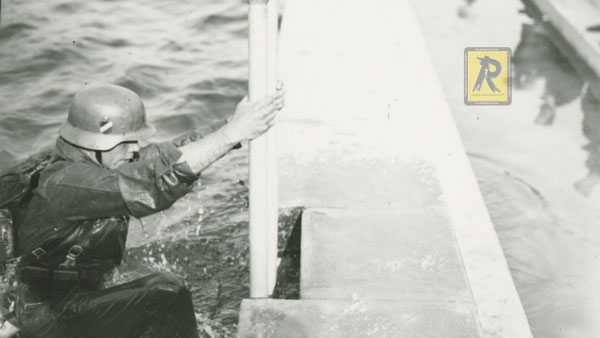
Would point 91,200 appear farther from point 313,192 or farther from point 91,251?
point 313,192

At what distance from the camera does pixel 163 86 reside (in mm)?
9617

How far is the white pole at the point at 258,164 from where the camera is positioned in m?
3.07

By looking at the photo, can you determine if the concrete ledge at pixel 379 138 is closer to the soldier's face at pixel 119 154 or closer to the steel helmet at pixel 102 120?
the soldier's face at pixel 119 154

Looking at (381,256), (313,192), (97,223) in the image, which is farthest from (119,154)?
(381,256)

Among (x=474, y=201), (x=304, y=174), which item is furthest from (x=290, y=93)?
(x=474, y=201)

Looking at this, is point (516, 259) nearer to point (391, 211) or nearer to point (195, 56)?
point (391, 211)

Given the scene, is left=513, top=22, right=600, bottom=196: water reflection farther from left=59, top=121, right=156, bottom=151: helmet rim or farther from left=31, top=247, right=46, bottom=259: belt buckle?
left=31, top=247, right=46, bottom=259: belt buckle

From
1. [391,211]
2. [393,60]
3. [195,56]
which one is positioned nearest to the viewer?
[391,211]

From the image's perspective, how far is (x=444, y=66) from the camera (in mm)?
9852

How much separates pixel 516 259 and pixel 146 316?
316cm

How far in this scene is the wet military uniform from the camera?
3547 mm

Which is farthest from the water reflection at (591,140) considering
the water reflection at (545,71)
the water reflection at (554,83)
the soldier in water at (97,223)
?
the soldier in water at (97,223)

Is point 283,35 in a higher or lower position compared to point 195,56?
higher

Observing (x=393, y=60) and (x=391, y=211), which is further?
(x=393, y=60)
